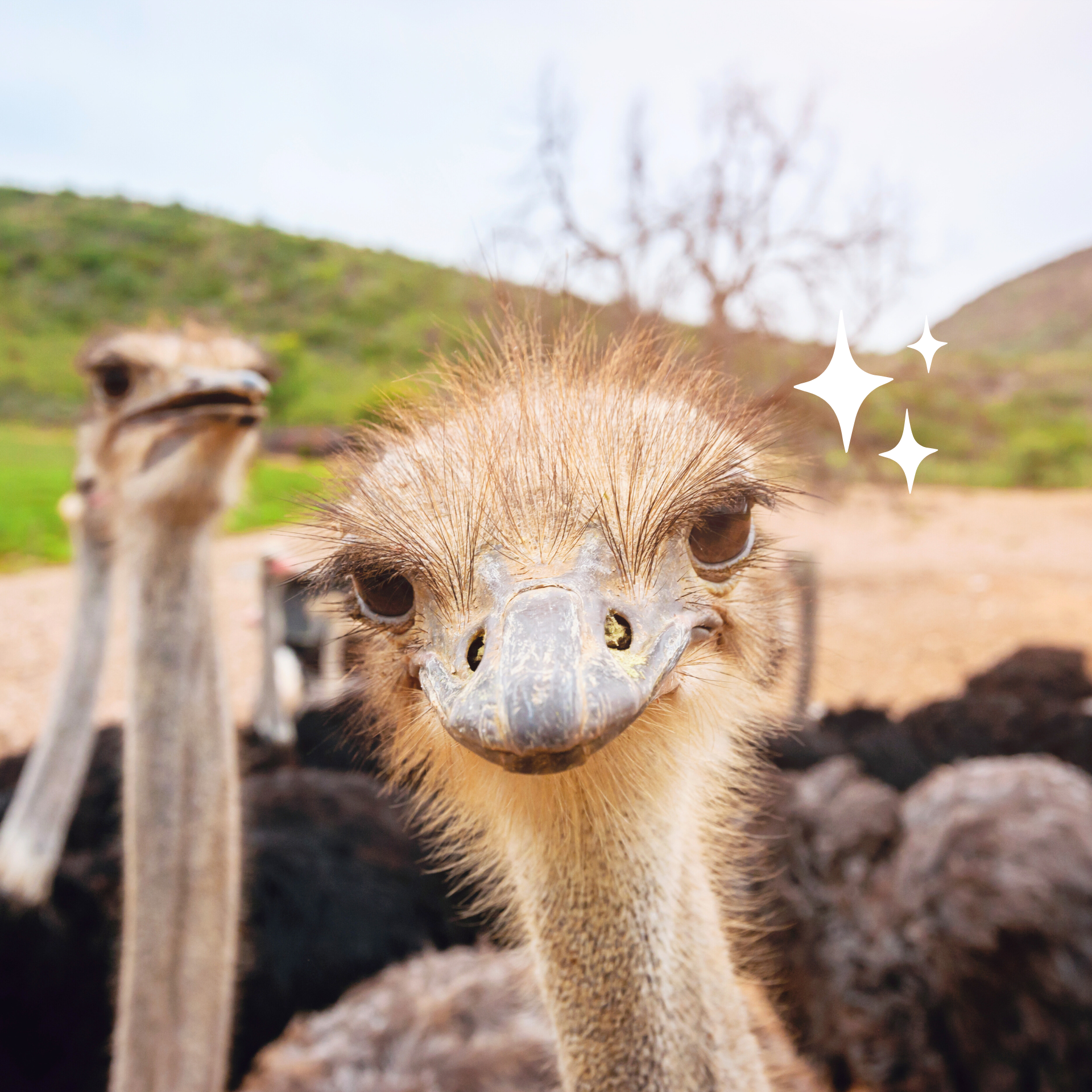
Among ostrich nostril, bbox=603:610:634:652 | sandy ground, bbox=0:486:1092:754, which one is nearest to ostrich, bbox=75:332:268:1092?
ostrich nostril, bbox=603:610:634:652

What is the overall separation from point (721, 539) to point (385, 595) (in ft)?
1.04

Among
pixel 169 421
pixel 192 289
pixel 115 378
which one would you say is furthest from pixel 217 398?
pixel 192 289

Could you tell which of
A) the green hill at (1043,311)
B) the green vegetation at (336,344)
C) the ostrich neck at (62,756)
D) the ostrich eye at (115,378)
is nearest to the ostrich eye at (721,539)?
the green vegetation at (336,344)

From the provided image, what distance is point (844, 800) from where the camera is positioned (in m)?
2.35

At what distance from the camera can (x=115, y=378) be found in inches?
84.3

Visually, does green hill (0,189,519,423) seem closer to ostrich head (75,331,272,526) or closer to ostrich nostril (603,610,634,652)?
ostrich head (75,331,272,526)

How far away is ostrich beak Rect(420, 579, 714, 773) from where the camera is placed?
0.58 m

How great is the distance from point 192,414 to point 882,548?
372 inches

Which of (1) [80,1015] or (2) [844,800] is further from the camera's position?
(2) [844,800]

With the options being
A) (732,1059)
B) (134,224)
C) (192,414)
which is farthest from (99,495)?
(134,224)

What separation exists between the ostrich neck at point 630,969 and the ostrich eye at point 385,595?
26 cm

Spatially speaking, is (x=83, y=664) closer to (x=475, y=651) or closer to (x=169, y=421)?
(x=169, y=421)

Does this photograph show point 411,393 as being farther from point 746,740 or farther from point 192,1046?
point 192,1046

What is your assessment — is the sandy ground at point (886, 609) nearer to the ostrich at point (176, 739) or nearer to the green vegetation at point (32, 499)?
the green vegetation at point (32, 499)
